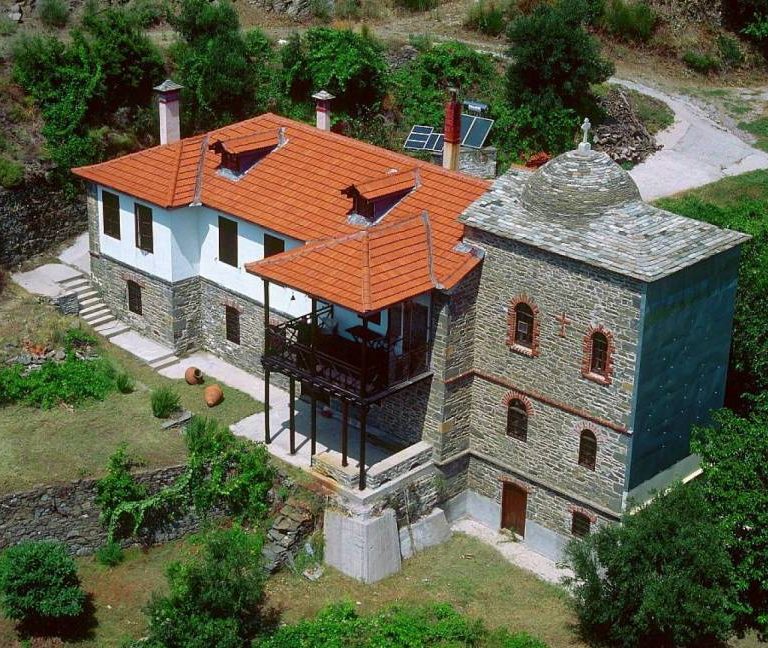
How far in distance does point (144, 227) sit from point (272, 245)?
184 inches

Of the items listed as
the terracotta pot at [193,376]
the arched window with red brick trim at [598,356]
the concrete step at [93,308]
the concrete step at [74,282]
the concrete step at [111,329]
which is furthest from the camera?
the concrete step at [74,282]

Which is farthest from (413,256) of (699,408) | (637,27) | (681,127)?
(637,27)

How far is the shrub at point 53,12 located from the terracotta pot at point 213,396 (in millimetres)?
22866

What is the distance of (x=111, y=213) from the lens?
121ft

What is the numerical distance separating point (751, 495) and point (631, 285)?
5.98 meters

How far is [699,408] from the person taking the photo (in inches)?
1227

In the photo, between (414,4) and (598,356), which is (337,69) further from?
(598,356)

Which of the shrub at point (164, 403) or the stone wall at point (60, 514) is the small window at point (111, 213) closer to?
the shrub at point (164, 403)

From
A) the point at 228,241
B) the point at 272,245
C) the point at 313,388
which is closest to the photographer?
the point at 313,388

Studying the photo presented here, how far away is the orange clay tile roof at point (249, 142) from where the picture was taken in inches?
1371

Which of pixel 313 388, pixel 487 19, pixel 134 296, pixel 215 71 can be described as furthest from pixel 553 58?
pixel 313 388

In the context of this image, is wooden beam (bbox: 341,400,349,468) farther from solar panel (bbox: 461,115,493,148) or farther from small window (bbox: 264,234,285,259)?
solar panel (bbox: 461,115,493,148)

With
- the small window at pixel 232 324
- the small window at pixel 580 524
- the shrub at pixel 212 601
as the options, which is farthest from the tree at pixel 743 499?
the small window at pixel 232 324

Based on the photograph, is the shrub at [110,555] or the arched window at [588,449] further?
the shrub at [110,555]
